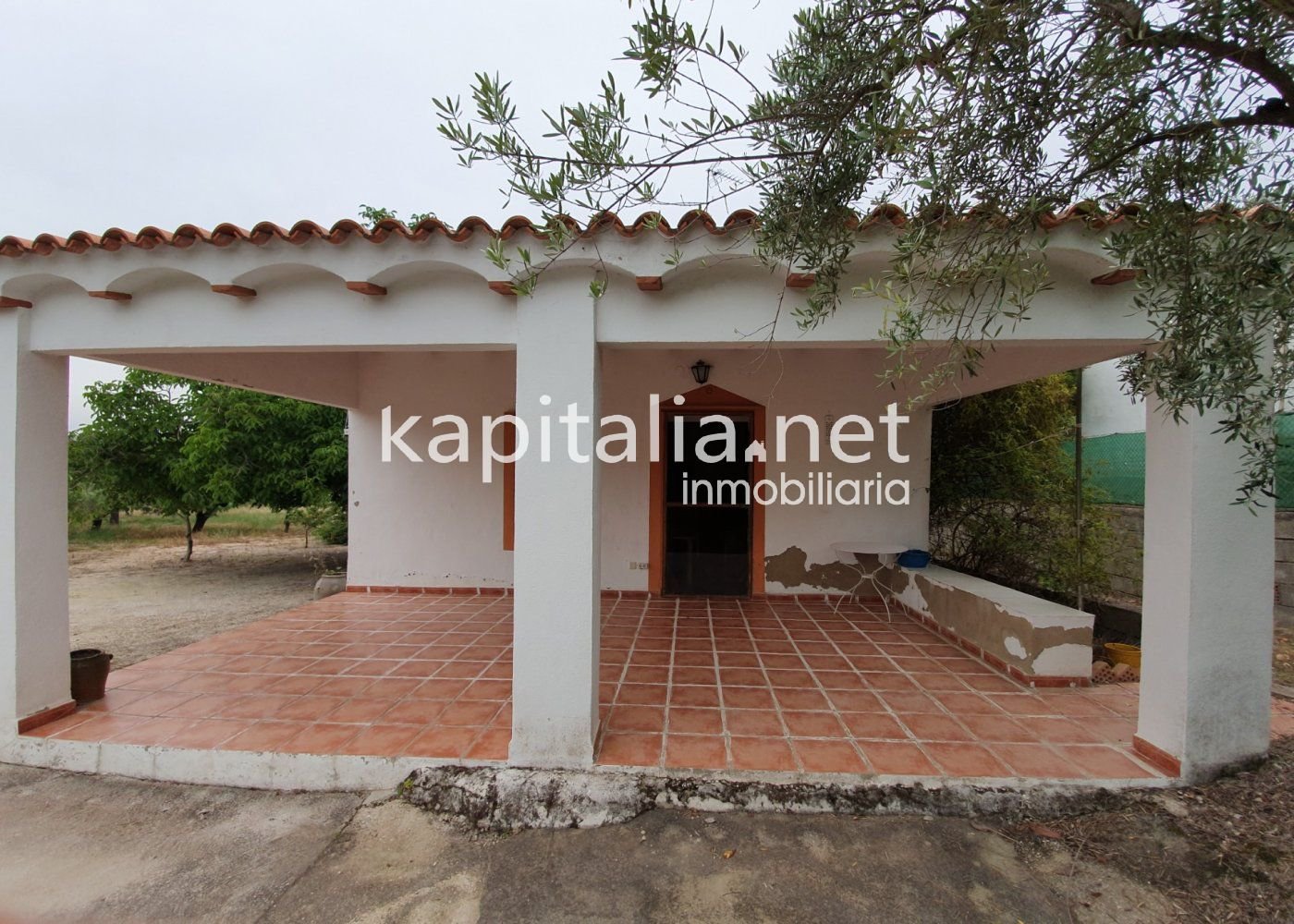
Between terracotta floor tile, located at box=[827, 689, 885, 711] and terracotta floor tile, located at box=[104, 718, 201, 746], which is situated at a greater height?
terracotta floor tile, located at box=[827, 689, 885, 711]

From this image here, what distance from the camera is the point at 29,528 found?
3904mm

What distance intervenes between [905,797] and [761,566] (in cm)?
436

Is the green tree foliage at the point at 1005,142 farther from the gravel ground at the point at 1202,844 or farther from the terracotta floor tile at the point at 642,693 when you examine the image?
the terracotta floor tile at the point at 642,693

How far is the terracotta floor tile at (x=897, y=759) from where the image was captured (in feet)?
11.1

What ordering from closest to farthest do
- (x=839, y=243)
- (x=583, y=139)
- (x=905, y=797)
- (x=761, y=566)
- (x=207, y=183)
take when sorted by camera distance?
(x=583, y=139)
(x=839, y=243)
(x=905, y=797)
(x=761, y=566)
(x=207, y=183)

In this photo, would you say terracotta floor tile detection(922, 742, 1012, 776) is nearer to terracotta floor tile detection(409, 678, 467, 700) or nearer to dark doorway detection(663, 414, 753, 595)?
terracotta floor tile detection(409, 678, 467, 700)

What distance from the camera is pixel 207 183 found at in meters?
12.8

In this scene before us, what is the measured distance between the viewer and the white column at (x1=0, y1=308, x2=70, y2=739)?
12.6ft

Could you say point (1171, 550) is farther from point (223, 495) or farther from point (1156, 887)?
point (223, 495)

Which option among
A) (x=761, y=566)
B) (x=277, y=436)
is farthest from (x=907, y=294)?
(x=277, y=436)

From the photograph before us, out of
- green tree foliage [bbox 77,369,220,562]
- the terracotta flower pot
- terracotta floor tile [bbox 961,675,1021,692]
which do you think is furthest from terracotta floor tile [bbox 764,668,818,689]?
green tree foliage [bbox 77,369,220,562]

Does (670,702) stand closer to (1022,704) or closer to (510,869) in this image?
(510,869)

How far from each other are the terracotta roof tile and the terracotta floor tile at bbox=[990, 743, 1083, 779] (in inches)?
128

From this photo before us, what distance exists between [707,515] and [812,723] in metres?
3.96
